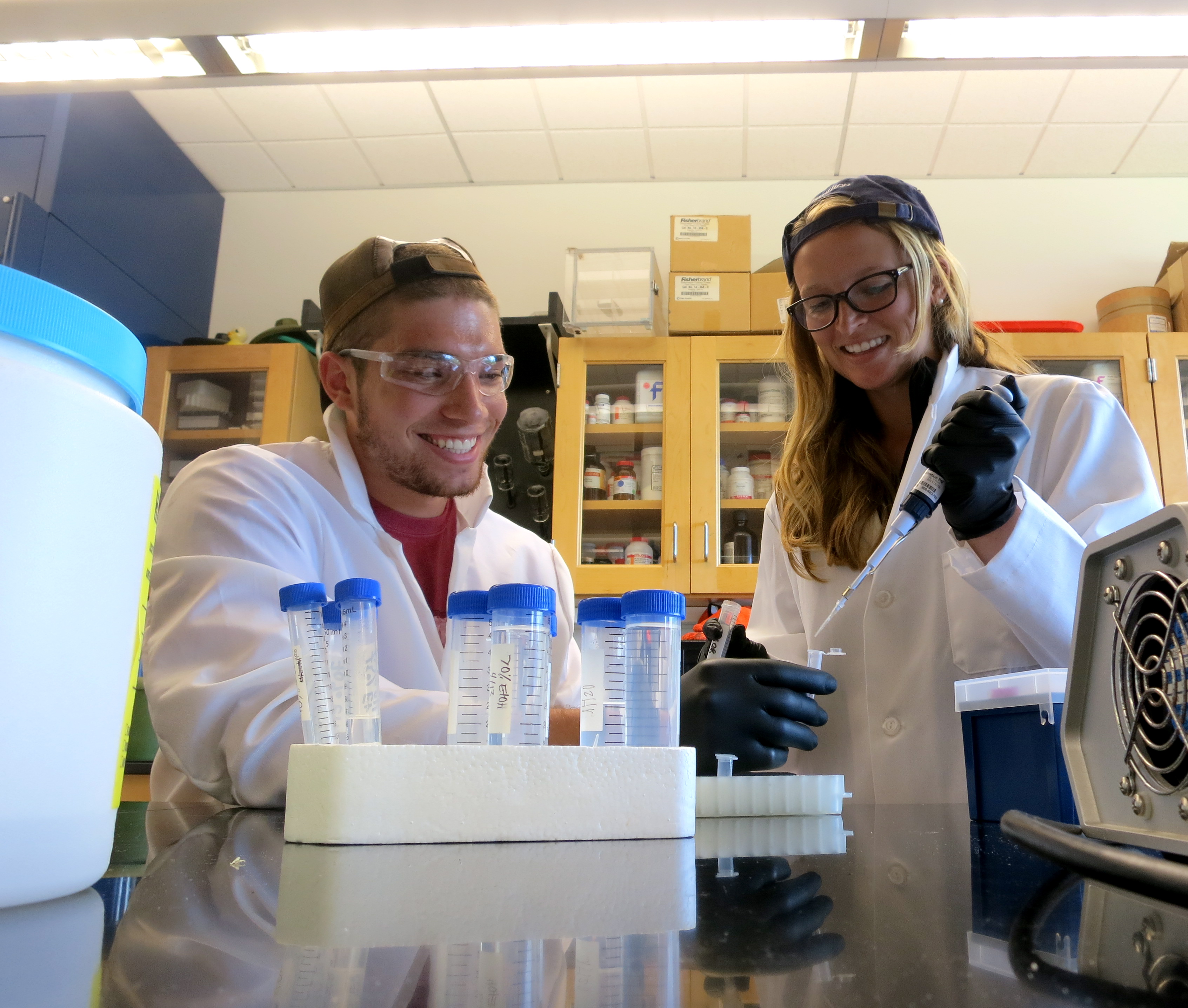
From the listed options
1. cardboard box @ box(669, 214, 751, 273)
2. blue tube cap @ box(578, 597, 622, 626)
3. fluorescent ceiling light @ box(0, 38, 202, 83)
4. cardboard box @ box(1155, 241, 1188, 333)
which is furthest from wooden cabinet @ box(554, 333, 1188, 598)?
blue tube cap @ box(578, 597, 622, 626)

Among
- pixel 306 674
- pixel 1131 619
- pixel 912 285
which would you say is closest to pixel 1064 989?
pixel 1131 619

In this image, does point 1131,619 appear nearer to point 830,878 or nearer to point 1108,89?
point 830,878

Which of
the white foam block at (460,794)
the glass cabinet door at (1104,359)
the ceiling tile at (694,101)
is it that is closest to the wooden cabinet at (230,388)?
the ceiling tile at (694,101)

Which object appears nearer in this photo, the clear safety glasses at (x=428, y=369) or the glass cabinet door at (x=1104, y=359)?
the clear safety glasses at (x=428, y=369)

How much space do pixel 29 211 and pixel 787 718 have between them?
307 cm

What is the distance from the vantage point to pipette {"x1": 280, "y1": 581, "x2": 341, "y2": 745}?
683 mm

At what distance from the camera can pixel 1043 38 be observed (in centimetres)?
145

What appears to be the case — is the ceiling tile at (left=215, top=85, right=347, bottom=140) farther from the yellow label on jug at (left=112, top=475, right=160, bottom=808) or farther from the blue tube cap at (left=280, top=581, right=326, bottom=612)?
the yellow label on jug at (left=112, top=475, right=160, bottom=808)

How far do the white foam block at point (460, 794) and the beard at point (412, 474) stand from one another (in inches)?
35.9

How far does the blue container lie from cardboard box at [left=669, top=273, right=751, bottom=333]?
2465 millimetres

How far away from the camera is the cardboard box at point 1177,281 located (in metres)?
3.11

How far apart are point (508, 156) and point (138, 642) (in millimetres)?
3558

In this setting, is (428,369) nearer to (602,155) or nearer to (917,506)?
(917,506)

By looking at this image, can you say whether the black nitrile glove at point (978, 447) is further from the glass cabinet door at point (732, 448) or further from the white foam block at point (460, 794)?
the glass cabinet door at point (732, 448)
